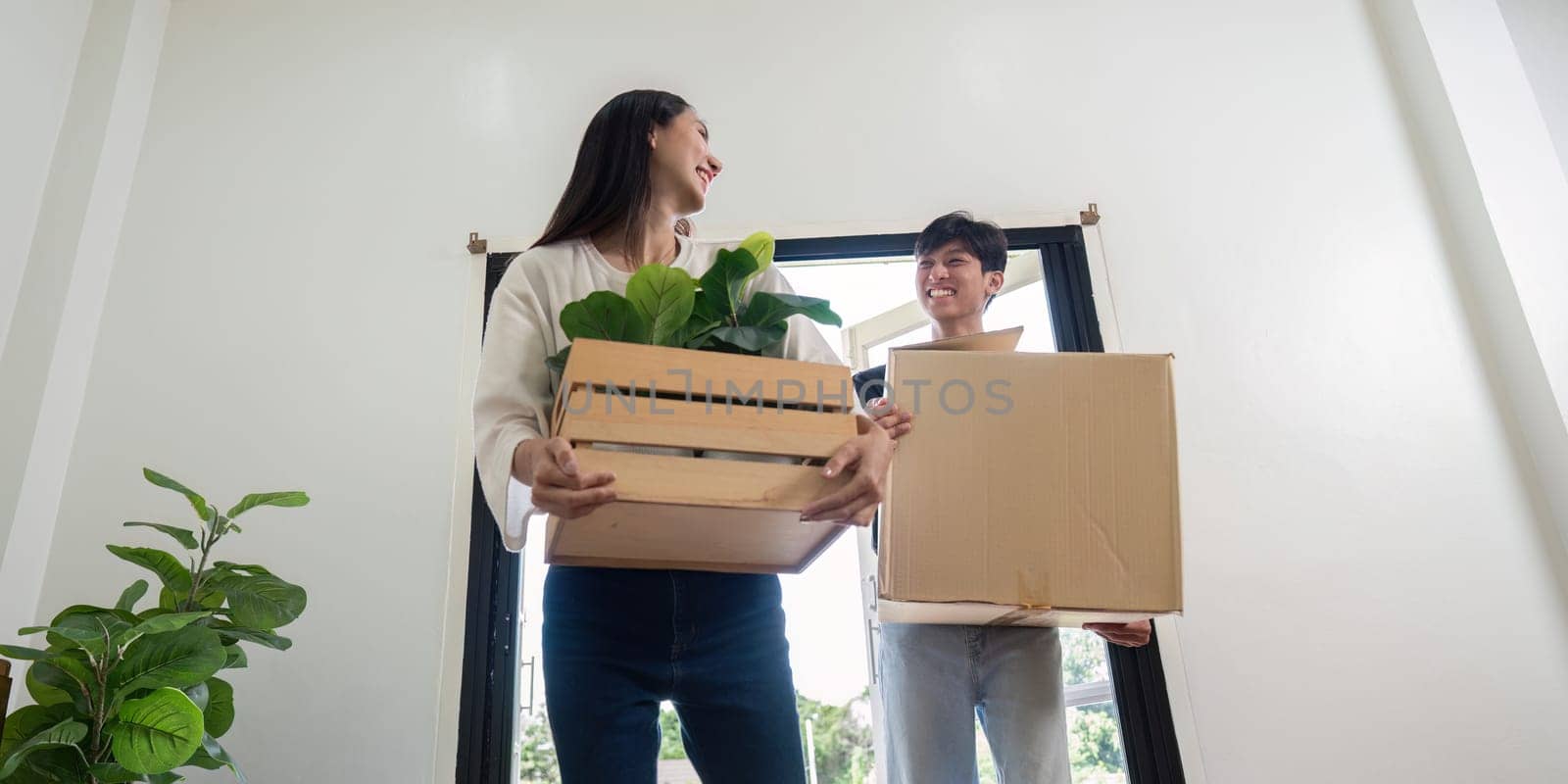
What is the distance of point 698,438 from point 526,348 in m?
0.26

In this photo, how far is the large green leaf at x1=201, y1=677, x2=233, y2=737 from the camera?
1512mm

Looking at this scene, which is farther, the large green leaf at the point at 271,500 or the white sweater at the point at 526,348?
the large green leaf at the point at 271,500

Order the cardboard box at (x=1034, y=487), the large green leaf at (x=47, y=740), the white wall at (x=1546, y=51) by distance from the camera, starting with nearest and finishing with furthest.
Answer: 1. the cardboard box at (x=1034, y=487)
2. the large green leaf at (x=47, y=740)
3. the white wall at (x=1546, y=51)

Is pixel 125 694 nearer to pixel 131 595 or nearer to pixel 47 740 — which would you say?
pixel 47 740

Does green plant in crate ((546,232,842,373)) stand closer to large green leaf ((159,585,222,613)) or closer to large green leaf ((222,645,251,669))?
large green leaf ((222,645,251,669))

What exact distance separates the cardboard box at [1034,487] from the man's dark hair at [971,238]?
74cm

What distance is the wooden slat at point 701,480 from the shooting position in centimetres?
79

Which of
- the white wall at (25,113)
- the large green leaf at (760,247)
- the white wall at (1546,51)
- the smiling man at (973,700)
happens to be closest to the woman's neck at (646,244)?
the large green leaf at (760,247)

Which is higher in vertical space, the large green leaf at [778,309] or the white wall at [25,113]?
the white wall at [25,113]

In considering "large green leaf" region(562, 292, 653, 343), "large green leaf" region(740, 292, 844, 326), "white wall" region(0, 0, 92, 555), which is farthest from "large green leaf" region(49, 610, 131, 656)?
"large green leaf" region(740, 292, 844, 326)

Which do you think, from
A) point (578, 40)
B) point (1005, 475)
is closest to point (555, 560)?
point (1005, 475)

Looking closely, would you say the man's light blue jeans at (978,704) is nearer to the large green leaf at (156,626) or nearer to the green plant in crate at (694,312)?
the green plant in crate at (694,312)

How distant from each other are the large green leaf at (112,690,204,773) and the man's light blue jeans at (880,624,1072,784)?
97 cm

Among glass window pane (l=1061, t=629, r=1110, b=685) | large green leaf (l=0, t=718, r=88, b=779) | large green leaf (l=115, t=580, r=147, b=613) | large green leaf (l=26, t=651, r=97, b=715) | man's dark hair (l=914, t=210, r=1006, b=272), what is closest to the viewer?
large green leaf (l=0, t=718, r=88, b=779)
